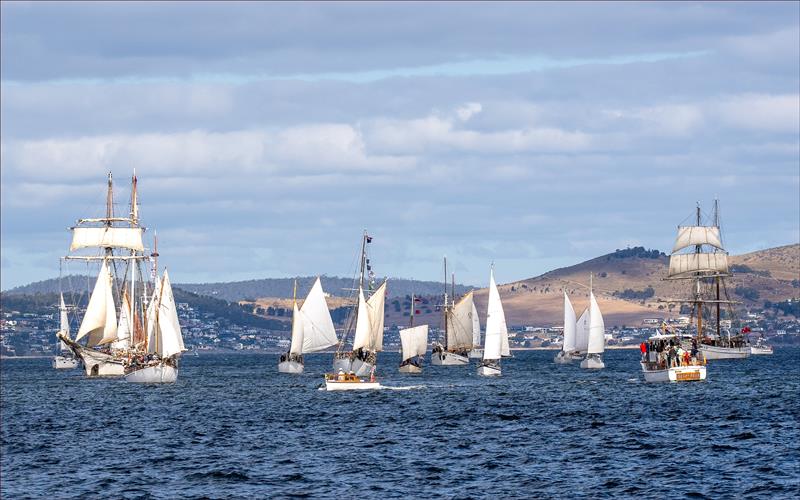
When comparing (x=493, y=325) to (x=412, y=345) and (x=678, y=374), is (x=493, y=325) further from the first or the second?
(x=678, y=374)

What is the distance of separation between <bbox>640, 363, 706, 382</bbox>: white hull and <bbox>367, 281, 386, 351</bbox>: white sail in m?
39.7

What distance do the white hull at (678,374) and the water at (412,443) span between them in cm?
252

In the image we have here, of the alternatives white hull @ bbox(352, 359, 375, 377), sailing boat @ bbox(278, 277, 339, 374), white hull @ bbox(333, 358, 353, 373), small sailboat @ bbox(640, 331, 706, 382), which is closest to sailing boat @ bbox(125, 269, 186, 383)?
white hull @ bbox(333, 358, 353, 373)

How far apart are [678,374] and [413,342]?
51.8 metres

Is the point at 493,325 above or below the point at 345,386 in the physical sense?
above

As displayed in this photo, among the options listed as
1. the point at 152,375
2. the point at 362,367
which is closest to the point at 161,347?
the point at 152,375

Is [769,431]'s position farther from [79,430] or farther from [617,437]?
Answer: [79,430]

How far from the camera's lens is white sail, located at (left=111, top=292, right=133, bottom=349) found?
639ft

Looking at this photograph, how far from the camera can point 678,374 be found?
145 m

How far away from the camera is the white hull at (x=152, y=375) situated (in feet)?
536

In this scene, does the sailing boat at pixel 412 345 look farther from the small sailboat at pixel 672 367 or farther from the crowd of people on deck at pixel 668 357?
the small sailboat at pixel 672 367

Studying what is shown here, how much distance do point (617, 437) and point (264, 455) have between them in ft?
67.1

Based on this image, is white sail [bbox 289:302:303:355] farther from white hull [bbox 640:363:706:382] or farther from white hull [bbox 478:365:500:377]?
white hull [bbox 640:363:706:382]

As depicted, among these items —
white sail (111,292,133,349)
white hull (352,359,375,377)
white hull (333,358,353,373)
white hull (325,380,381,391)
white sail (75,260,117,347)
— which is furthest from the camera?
white sail (111,292,133,349)
